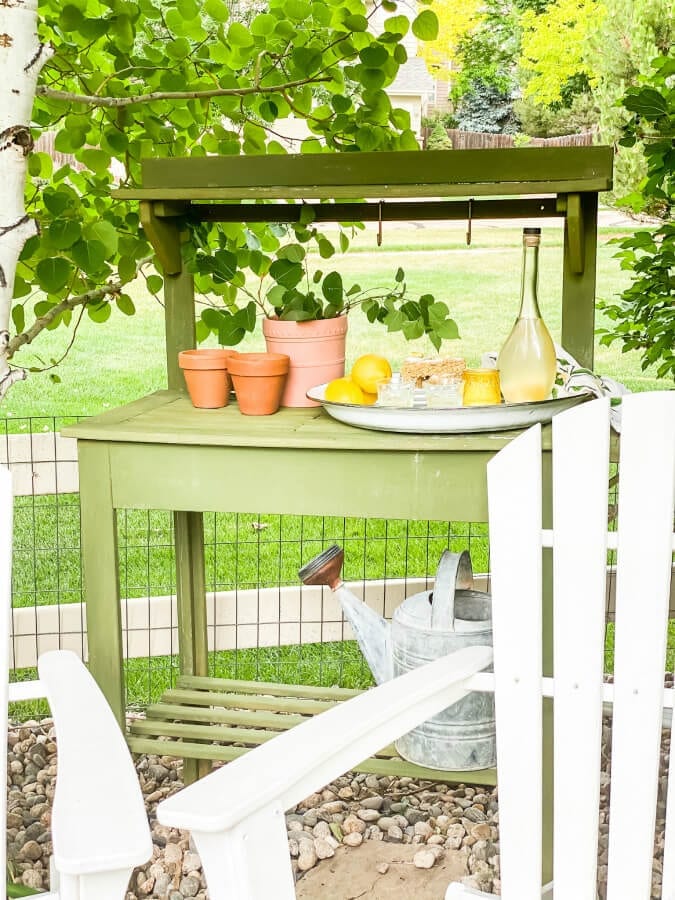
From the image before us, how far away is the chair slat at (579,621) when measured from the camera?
1.33 metres

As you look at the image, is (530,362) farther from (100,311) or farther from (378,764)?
(100,311)

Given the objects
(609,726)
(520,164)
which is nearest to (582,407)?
(520,164)

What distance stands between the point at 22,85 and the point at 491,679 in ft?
3.49

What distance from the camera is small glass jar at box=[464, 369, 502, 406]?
1.69 m

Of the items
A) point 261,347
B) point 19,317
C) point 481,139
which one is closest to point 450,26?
point 481,139

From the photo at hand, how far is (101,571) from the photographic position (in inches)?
69.2

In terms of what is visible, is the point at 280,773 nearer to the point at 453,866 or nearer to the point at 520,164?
the point at 520,164

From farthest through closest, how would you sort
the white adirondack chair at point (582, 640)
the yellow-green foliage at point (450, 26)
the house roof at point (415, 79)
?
the house roof at point (415, 79)
the yellow-green foliage at point (450, 26)
the white adirondack chair at point (582, 640)

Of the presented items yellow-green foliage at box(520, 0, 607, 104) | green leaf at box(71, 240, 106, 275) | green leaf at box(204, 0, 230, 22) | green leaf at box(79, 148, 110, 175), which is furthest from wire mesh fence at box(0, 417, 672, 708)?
yellow-green foliage at box(520, 0, 607, 104)

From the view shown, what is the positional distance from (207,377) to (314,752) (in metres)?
1.05

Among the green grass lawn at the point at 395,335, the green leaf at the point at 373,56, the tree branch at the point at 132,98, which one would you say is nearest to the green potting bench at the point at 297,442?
the tree branch at the point at 132,98

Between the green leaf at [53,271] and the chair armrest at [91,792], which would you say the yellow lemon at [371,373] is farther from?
the chair armrest at [91,792]

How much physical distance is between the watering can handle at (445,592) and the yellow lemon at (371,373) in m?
0.31

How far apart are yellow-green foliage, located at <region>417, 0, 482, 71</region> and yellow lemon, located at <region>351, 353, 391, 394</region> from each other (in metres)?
11.8
